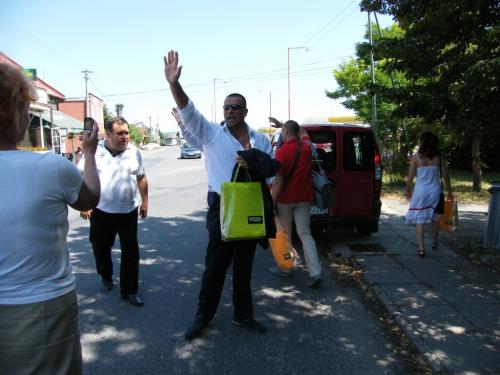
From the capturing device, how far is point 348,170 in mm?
6934

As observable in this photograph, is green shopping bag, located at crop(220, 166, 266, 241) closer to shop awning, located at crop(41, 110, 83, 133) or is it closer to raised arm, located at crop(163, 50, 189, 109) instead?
raised arm, located at crop(163, 50, 189, 109)

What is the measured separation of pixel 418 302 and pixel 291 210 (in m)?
1.59

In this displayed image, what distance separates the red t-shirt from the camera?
16.8 ft

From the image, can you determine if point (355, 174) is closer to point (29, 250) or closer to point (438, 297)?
point (438, 297)

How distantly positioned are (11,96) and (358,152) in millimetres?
5744

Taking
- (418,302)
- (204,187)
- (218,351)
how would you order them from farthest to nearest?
(204,187) < (418,302) < (218,351)

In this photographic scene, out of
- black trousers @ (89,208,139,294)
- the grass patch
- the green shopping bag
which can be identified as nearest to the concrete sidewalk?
the green shopping bag

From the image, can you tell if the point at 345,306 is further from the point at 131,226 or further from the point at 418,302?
the point at 131,226

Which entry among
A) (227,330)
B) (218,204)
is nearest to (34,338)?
(218,204)

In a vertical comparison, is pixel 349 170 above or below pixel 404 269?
above

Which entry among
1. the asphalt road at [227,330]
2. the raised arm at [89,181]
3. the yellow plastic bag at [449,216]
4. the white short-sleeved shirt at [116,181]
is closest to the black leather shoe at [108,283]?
the asphalt road at [227,330]

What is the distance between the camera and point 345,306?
15.3 ft

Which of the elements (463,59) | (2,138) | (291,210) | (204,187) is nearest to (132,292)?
(291,210)

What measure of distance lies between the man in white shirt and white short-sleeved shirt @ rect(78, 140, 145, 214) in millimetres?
1106
